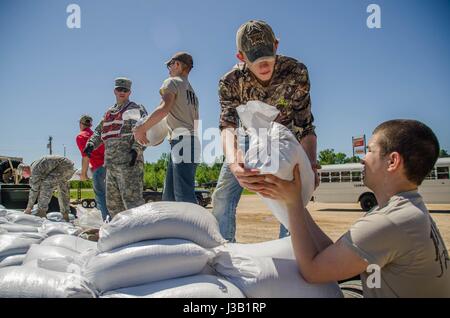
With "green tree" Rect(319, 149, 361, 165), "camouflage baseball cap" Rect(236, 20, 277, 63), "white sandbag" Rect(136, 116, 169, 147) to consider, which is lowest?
"green tree" Rect(319, 149, 361, 165)

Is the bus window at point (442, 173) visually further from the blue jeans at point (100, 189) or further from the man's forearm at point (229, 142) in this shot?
the man's forearm at point (229, 142)

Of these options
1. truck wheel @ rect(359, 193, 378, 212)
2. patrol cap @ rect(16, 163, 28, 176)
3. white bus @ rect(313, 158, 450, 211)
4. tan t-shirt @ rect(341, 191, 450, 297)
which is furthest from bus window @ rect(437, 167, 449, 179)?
tan t-shirt @ rect(341, 191, 450, 297)

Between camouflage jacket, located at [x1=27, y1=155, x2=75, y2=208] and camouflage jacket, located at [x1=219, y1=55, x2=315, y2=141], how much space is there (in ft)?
12.8

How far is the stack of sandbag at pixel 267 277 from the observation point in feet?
4.05

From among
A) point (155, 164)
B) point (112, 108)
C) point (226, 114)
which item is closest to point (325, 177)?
point (112, 108)

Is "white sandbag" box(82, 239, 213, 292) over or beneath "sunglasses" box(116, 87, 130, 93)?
beneath

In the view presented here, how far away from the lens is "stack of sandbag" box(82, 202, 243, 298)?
4.08 ft

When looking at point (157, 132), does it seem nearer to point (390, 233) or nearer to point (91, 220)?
point (91, 220)

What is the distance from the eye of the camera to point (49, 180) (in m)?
5.20

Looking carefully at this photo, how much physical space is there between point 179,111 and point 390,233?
2.08m

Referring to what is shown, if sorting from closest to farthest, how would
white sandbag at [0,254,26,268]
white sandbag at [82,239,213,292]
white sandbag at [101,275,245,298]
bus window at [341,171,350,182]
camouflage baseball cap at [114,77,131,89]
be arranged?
white sandbag at [101,275,245,298], white sandbag at [82,239,213,292], white sandbag at [0,254,26,268], camouflage baseball cap at [114,77,131,89], bus window at [341,171,350,182]

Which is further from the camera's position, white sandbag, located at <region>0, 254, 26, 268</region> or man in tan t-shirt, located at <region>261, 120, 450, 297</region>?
white sandbag, located at <region>0, 254, 26, 268</region>

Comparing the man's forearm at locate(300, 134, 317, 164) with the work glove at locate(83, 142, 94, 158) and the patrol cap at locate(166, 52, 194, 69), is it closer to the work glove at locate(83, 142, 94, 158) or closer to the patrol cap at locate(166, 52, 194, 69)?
the patrol cap at locate(166, 52, 194, 69)
